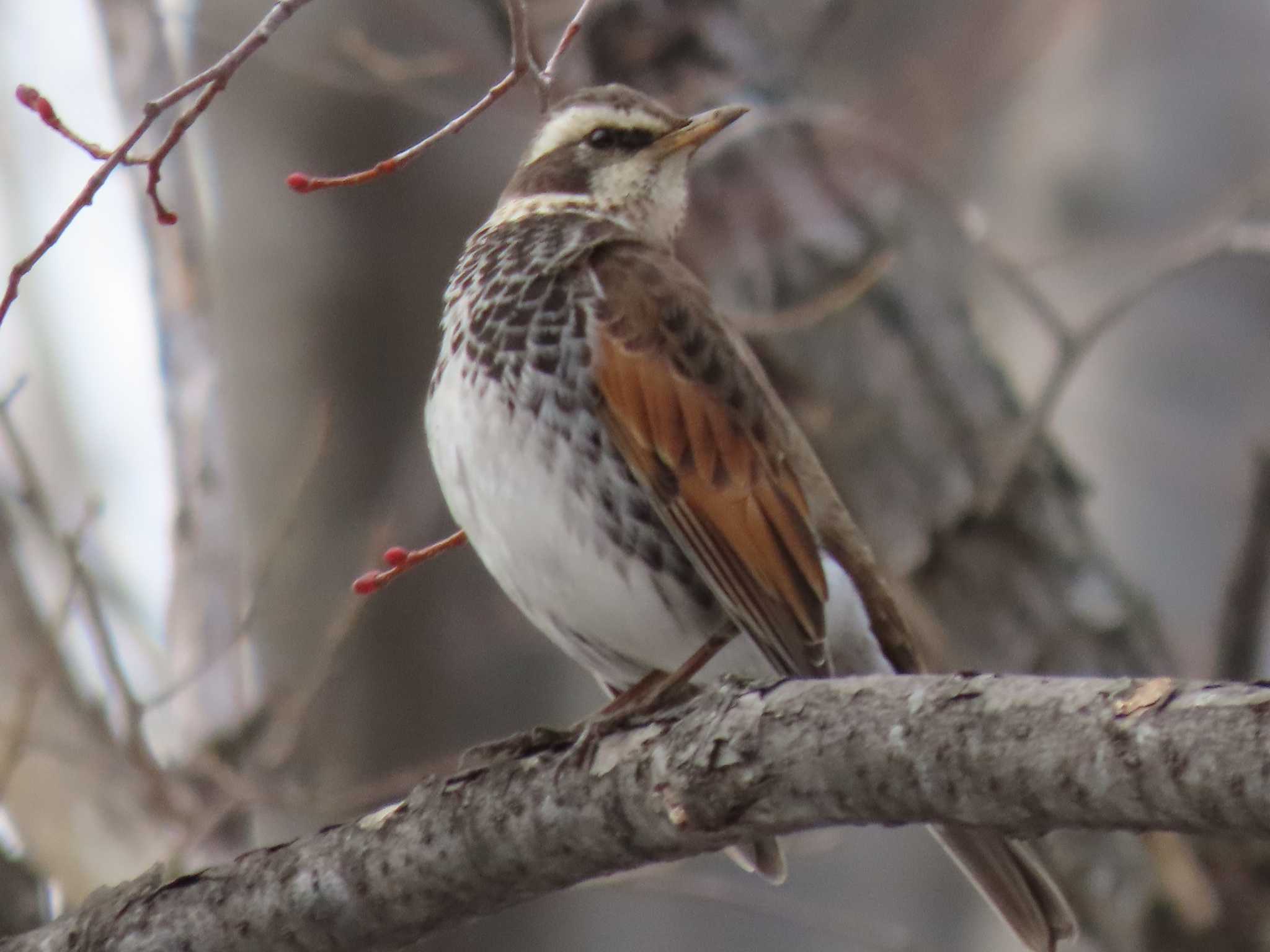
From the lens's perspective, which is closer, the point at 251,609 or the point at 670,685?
the point at 670,685

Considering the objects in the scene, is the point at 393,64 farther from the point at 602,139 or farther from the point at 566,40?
the point at 566,40

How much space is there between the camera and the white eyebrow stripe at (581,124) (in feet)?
13.0

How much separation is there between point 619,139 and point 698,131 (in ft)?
0.87

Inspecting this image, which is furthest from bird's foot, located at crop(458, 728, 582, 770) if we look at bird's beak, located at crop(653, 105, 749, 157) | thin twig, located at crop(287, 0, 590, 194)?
bird's beak, located at crop(653, 105, 749, 157)

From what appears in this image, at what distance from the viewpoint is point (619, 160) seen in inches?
158

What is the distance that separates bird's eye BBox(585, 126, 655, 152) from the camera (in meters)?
3.97

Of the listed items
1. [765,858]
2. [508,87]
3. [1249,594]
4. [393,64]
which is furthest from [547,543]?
[393,64]

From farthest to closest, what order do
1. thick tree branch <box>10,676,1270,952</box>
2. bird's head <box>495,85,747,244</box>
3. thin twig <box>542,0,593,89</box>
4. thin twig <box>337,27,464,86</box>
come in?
thin twig <box>337,27,464,86</box> < bird's head <box>495,85,747,244</box> < thin twig <box>542,0,593,89</box> < thick tree branch <box>10,676,1270,952</box>

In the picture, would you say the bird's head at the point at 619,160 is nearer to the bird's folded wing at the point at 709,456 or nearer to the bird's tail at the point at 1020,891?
the bird's folded wing at the point at 709,456

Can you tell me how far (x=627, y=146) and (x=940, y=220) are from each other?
1803 millimetres

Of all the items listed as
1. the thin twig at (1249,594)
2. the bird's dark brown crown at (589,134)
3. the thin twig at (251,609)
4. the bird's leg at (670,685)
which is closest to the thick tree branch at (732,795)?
the bird's leg at (670,685)

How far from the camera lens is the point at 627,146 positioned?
13.1ft

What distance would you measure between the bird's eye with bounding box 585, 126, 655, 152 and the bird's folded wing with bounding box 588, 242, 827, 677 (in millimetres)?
476

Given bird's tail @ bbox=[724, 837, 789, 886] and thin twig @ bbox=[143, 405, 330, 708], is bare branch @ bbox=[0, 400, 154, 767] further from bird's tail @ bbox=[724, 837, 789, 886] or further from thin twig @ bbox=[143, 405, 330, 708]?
bird's tail @ bbox=[724, 837, 789, 886]
